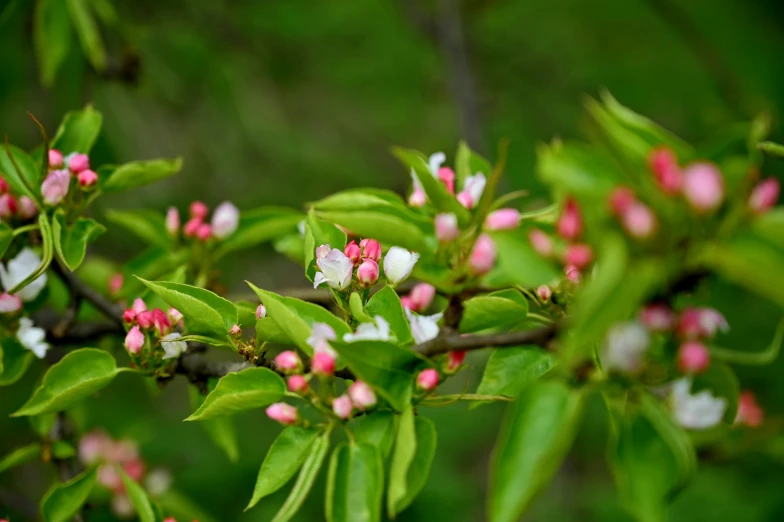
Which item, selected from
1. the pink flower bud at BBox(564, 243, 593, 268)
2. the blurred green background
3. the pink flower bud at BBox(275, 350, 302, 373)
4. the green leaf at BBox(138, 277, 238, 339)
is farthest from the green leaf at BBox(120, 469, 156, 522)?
the blurred green background

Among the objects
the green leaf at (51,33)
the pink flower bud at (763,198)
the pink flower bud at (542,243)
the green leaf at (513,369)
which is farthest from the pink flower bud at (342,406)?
the green leaf at (51,33)

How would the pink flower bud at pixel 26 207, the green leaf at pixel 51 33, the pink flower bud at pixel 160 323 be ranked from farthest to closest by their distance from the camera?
the green leaf at pixel 51 33
the pink flower bud at pixel 26 207
the pink flower bud at pixel 160 323

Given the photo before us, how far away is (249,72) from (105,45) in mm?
1211

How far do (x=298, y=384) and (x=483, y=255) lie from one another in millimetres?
318

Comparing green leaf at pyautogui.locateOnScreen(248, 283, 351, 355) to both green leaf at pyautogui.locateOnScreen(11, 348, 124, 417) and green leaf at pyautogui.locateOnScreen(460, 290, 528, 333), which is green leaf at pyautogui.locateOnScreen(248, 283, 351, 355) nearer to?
green leaf at pyautogui.locateOnScreen(460, 290, 528, 333)

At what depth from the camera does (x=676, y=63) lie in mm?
3605

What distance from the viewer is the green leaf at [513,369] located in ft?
3.58

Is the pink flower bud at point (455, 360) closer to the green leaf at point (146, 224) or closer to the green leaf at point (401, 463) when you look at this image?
the green leaf at point (401, 463)

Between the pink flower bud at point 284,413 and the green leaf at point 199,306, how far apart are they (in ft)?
0.50

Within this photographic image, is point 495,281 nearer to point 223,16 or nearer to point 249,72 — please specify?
point 223,16

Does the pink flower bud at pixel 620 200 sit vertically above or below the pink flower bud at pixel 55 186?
above

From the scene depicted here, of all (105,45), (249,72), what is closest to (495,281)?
(105,45)

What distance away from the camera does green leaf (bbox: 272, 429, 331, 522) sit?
897mm

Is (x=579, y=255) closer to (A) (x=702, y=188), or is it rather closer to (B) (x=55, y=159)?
(A) (x=702, y=188)
